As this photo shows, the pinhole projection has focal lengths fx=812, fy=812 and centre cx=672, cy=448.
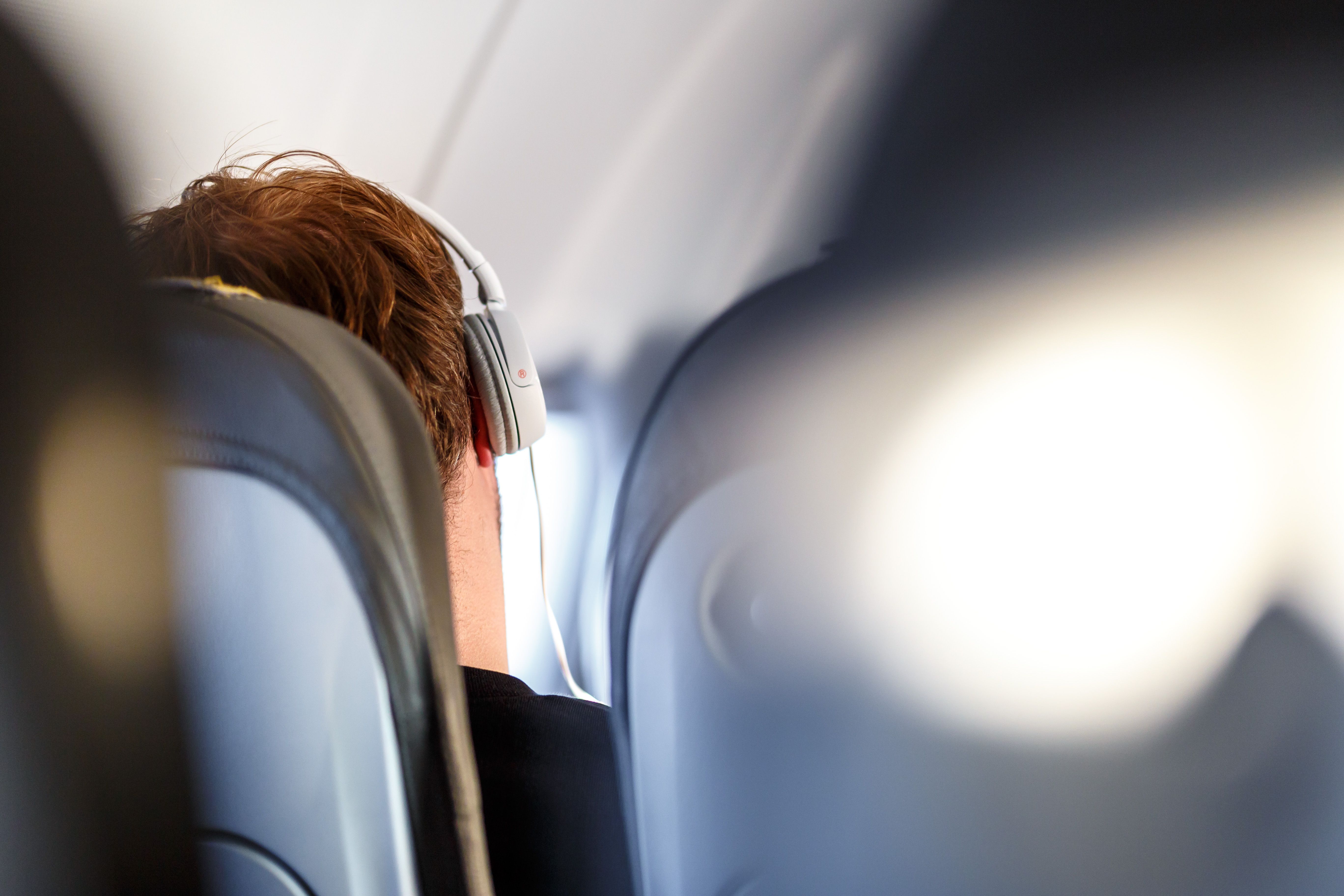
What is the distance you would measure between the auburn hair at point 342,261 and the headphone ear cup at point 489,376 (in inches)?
0.5

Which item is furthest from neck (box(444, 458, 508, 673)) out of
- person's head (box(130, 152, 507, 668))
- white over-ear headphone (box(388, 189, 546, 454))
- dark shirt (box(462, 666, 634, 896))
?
dark shirt (box(462, 666, 634, 896))

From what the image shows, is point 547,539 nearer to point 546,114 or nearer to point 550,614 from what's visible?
point 550,614

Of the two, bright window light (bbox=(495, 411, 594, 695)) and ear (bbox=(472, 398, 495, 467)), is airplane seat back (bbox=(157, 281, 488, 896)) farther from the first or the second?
bright window light (bbox=(495, 411, 594, 695))

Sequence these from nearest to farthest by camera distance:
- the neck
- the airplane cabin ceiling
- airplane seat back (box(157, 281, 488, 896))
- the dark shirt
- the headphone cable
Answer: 1. airplane seat back (box(157, 281, 488, 896))
2. the dark shirt
3. the airplane cabin ceiling
4. the neck
5. the headphone cable

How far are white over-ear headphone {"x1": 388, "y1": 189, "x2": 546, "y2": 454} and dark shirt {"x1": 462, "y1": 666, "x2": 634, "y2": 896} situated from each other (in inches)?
10.0

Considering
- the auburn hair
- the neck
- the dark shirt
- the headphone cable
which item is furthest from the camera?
the headphone cable

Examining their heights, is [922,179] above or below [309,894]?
above

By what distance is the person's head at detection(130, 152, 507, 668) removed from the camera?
64 centimetres

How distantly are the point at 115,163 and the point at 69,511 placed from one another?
67 cm

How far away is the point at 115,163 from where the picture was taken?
0.87 metres

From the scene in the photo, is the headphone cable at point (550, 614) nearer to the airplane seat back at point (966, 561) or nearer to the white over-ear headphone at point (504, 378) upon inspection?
the white over-ear headphone at point (504, 378)

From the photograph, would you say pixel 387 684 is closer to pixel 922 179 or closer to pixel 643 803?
pixel 643 803

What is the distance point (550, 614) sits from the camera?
1.04 meters

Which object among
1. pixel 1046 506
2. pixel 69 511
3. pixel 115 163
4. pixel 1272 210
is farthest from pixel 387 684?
pixel 115 163
